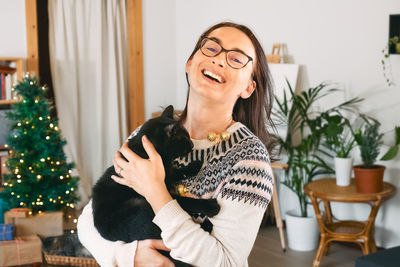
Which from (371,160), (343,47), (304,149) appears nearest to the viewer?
(371,160)

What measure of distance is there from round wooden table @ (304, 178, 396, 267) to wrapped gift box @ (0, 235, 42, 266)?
198cm

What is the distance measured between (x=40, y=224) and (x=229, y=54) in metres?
3.06

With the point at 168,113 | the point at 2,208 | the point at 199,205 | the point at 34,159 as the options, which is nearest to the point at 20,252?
the point at 2,208

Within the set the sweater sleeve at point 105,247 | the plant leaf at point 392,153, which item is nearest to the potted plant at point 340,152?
the plant leaf at point 392,153

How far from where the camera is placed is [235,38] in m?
1.25

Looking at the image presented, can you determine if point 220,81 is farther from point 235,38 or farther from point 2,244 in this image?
point 2,244

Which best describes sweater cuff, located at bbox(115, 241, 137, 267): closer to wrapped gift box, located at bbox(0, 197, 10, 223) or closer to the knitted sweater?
the knitted sweater

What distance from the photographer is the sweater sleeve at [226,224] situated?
1078 mm

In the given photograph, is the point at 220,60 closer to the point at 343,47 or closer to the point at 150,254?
the point at 150,254

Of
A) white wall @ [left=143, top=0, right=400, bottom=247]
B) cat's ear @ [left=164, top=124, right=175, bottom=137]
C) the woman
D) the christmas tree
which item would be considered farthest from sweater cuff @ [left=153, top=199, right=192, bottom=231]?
white wall @ [left=143, top=0, right=400, bottom=247]

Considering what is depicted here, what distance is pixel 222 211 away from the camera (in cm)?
112

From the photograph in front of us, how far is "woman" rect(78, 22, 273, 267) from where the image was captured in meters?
1.10

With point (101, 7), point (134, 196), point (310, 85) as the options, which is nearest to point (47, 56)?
point (101, 7)

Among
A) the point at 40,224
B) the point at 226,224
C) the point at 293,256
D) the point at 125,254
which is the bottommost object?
the point at 293,256
